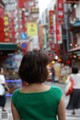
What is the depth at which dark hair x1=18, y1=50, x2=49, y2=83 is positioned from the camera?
3.35 meters

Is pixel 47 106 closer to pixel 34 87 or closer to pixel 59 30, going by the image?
pixel 34 87

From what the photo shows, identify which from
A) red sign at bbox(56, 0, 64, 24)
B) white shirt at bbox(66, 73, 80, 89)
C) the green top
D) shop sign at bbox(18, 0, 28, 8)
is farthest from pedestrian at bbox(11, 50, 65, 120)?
red sign at bbox(56, 0, 64, 24)

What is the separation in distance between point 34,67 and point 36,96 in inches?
9.3

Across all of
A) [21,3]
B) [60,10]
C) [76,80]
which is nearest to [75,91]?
[76,80]

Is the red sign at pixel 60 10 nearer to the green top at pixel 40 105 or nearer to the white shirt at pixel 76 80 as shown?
the white shirt at pixel 76 80

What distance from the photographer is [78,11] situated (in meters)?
51.6

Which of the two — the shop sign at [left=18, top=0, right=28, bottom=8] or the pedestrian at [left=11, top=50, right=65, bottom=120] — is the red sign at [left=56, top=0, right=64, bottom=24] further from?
the pedestrian at [left=11, top=50, right=65, bottom=120]

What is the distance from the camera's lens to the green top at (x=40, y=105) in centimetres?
331

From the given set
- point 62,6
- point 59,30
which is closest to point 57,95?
point 62,6

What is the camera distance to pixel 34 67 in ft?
11.0

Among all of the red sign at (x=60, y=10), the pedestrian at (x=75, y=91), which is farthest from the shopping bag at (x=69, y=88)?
the red sign at (x=60, y=10)

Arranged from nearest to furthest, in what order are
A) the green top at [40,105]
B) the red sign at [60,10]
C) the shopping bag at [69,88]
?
the green top at [40,105], the shopping bag at [69,88], the red sign at [60,10]

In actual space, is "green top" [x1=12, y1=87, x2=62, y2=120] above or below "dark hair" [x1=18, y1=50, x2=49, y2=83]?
below

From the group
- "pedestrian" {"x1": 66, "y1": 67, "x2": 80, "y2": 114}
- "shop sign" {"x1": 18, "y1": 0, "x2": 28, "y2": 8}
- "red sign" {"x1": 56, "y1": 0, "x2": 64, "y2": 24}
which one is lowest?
"pedestrian" {"x1": 66, "y1": 67, "x2": 80, "y2": 114}
